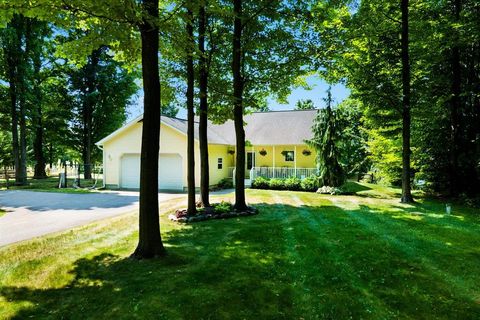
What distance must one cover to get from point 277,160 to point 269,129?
2458 mm

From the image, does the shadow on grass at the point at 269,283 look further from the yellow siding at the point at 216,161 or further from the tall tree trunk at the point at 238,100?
the yellow siding at the point at 216,161

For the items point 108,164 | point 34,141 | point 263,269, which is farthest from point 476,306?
point 34,141

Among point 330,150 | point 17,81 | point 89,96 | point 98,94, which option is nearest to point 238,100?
point 330,150

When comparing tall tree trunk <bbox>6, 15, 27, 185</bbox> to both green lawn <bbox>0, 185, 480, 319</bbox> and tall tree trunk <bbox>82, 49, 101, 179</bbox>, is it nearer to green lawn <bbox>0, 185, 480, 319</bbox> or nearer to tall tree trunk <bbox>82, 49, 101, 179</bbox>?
tall tree trunk <bbox>82, 49, 101, 179</bbox>

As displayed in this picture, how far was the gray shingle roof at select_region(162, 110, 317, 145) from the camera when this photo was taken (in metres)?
20.1

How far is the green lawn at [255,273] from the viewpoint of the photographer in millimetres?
3855

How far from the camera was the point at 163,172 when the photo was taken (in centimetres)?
1891

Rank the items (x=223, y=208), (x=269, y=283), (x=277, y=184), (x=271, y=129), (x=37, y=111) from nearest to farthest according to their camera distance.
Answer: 1. (x=269, y=283)
2. (x=223, y=208)
3. (x=277, y=184)
4. (x=271, y=129)
5. (x=37, y=111)

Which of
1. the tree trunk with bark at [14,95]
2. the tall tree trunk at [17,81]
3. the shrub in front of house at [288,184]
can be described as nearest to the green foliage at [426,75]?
the shrub in front of house at [288,184]

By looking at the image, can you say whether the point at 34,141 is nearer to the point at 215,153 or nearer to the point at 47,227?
the point at 215,153

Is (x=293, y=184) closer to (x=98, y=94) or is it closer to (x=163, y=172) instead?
(x=163, y=172)

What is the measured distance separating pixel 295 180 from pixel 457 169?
7.91 m

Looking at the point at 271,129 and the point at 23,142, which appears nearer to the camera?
the point at 23,142

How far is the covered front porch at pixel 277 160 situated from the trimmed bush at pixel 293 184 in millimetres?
1051
